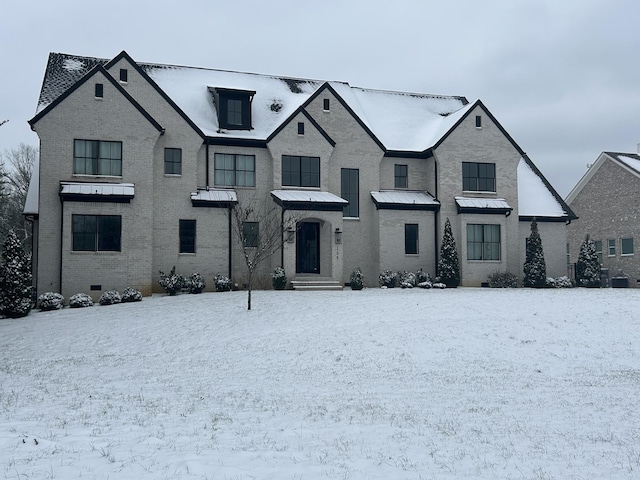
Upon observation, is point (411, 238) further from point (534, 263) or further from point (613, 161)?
point (613, 161)

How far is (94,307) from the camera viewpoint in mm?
24359

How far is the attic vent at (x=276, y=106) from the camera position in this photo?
32.9m

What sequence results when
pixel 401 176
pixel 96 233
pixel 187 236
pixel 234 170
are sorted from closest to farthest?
pixel 96 233, pixel 187 236, pixel 234 170, pixel 401 176

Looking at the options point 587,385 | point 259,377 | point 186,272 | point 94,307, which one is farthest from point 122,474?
point 186,272

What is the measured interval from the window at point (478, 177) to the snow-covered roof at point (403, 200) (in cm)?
214

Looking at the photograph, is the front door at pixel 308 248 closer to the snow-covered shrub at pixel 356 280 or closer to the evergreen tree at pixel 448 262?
the snow-covered shrub at pixel 356 280

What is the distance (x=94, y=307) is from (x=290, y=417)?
16.6m

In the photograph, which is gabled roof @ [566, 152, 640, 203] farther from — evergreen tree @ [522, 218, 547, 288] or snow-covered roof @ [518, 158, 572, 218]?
evergreen tree @ [522, 218, 547, 288]

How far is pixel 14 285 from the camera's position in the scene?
75.6ft

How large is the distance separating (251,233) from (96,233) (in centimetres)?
682

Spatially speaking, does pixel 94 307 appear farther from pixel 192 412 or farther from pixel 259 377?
pixel 192 412

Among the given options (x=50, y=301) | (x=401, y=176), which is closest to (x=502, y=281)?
(x=401, y=176)

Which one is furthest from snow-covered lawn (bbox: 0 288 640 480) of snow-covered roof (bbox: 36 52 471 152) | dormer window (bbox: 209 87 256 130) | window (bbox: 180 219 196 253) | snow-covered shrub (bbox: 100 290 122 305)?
snow-covered roof (bbox: 36 52 471 152)

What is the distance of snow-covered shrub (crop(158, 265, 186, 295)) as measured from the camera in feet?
89.5
